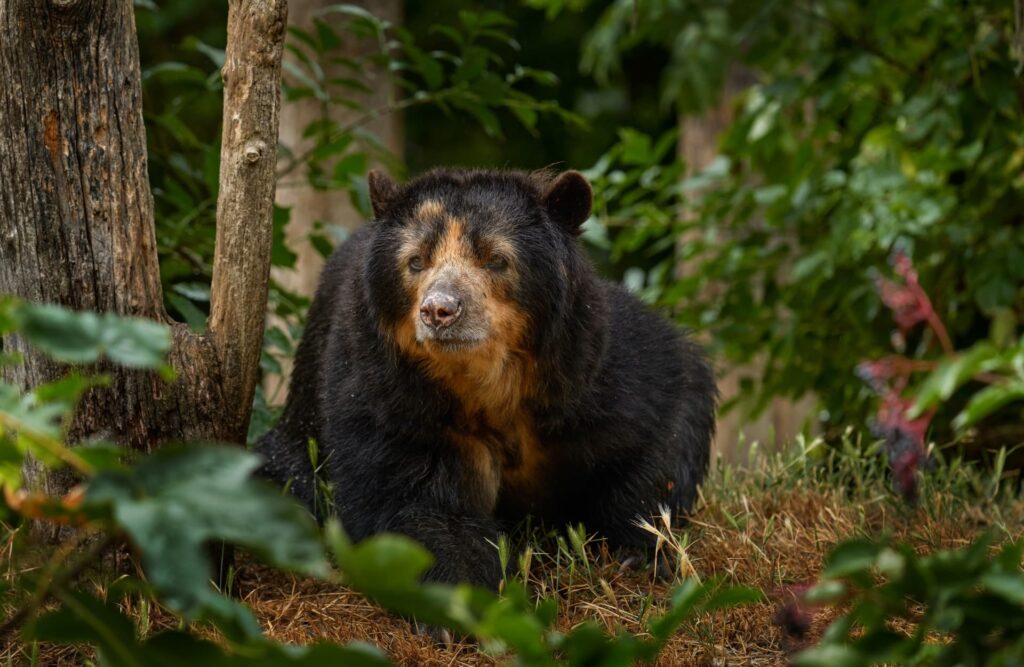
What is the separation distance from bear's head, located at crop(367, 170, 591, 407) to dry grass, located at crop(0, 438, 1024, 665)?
2.67ft

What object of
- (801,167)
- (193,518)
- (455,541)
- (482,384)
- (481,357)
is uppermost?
A: (193,518)

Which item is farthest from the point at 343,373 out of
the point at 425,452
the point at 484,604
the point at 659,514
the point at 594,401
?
the point at 484,604

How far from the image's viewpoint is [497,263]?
4.78 m

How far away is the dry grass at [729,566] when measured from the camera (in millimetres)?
3877

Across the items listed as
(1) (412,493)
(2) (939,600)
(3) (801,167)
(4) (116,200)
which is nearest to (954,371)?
(2) (939,600)

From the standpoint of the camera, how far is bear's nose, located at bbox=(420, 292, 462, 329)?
443 cm

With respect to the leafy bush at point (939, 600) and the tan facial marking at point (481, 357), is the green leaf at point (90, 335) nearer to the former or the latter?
the leafy bush at point (939, 600)

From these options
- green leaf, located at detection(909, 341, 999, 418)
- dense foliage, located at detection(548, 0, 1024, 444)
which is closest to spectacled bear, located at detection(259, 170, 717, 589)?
dense foliage, located at detection(548, 0, 1024, 444)

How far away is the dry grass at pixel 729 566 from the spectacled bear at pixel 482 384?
0.24 meters

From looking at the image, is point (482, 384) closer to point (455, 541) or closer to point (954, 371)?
point (455, 541)

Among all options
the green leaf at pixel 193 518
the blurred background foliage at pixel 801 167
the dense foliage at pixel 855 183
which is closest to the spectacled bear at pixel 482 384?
the blurred background foliage at pixel 801 167

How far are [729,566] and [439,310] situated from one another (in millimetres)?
1364

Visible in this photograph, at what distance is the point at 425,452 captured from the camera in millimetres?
4809

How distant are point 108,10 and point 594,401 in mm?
2266
